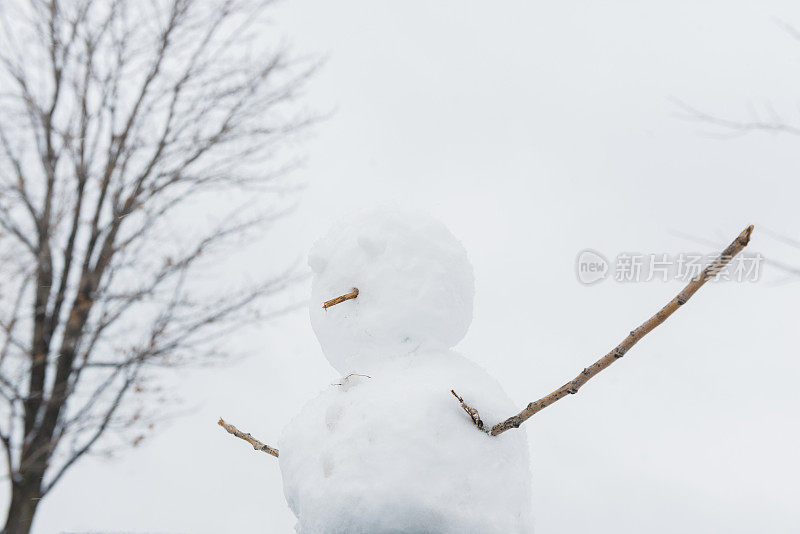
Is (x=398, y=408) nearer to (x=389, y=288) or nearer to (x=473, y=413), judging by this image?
(x=473, y=413)

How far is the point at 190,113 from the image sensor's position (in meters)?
4.16

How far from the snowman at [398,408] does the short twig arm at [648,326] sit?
29 cm

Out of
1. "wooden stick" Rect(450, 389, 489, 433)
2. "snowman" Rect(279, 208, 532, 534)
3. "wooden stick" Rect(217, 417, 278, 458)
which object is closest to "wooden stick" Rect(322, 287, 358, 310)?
"snowman" Rect(279, 208, 532, 534)

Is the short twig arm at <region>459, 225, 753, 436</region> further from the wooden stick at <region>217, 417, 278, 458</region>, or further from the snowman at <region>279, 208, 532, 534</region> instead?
the wooden stick at <region>217, 417, 278, 458</region>

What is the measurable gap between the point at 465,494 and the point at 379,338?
1.72 ft

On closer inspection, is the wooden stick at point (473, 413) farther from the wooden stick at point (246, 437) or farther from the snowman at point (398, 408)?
the wooden stick at point (246, 437)

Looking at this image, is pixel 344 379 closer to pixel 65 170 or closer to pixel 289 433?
pixel 289 433

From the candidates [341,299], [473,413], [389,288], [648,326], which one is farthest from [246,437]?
[648,326]

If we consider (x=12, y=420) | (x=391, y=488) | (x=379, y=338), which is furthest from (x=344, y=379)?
(x=12, y=420)

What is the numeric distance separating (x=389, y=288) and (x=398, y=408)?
0.39 metres

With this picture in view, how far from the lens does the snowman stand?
1363 mm

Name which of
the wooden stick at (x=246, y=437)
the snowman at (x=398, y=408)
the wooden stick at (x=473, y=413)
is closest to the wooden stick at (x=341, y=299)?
the snowman at (x=398, y=408)

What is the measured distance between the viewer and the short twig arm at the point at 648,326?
3.34 ft

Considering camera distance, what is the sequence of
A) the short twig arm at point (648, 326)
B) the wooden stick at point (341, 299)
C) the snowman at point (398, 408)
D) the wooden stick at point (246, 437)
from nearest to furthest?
the short twig arm at point (648, 326) → the snowman at point (398, 408) → the wooden stick at point (341, 299) → the wooden stick at point (246, 437)
